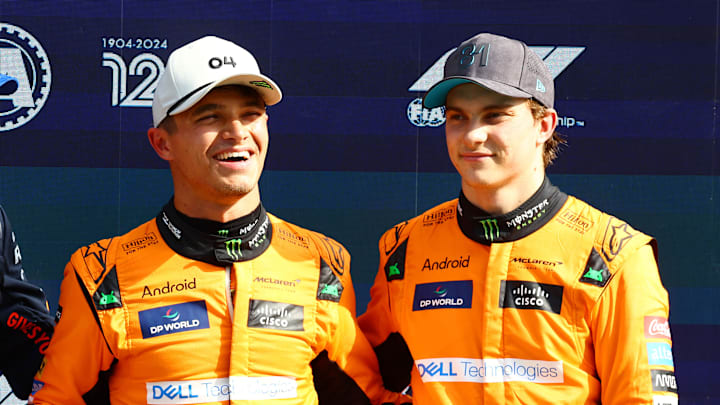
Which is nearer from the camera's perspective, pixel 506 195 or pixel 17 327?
pixel 506 195

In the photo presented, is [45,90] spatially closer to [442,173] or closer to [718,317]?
[442,173]

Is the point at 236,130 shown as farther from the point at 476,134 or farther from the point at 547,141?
the point at 547,141

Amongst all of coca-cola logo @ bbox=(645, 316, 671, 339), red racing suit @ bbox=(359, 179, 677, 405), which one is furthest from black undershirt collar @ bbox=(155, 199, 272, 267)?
coca-cola logo @ bbox=(645, 316, 671, 339)

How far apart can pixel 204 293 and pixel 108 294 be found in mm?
223

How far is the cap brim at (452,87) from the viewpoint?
1.60 m

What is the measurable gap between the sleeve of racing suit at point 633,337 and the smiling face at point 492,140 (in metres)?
0.30

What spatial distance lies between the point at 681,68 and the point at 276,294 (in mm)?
2292

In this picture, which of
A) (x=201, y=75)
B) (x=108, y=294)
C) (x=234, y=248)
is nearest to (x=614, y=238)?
(x=234, y=248)

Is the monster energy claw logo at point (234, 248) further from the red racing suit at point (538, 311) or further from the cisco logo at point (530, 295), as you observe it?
the cisco logo at point (530, 295)

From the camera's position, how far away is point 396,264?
5.98 feet

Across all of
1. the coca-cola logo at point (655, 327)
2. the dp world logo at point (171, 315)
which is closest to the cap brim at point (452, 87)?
the coca-cola logo at point (655, 327)

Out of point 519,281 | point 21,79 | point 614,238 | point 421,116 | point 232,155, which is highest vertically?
point 21,79

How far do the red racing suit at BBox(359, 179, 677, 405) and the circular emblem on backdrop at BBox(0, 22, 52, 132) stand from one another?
7.03ft

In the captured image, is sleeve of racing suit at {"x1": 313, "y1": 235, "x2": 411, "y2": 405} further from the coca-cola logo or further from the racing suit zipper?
the coca-cola logo
